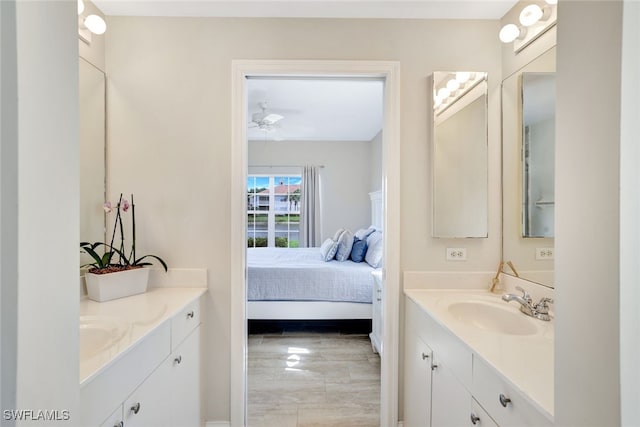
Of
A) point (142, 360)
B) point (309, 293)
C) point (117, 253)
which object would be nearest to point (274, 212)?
point (309, 293)

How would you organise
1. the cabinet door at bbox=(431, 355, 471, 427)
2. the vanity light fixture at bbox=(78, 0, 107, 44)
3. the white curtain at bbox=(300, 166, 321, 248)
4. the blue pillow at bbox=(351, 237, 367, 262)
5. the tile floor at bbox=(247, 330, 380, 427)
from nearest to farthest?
the cabinet door at bbox=(431, 355, 471, 427)
the vanity light fixture at bbox=(78, 0, 107, 44)
the tile floor at bbox=(247, 330, 380, 427)
the blue pillow at bbox=(351, 237, 367, 262)
the white curtain at bbox=(300, 166, 321, 248)

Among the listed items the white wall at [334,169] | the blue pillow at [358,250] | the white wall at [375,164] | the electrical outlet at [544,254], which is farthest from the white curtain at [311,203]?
the electrical outlet at [544,254]

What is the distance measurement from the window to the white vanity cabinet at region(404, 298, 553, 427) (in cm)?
462

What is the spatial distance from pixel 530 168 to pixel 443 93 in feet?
2.11

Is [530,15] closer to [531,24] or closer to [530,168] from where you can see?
[531,24]

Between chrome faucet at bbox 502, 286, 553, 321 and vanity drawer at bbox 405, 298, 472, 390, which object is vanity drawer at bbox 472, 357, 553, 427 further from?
chrome faucet at bbox 502, 286, 553, 321

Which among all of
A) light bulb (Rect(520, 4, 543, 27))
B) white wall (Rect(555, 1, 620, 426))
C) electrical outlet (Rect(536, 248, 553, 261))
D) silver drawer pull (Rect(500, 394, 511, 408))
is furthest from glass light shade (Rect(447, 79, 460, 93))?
silver drawer pull (Rect(500, 394, 511, 408))

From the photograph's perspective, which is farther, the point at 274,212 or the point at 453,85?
the point at 274,212

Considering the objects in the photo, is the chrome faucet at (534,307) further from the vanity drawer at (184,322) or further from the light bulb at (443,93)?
the vanity drawer at (184,322)

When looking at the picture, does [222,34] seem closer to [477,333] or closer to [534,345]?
[477,333]

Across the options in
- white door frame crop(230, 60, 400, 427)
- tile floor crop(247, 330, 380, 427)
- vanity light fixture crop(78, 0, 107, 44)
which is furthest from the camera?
tile floor crop(247, 330, 380, 427)

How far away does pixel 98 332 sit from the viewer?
52.1 inches

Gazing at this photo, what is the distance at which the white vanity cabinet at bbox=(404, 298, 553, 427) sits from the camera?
37.5 inches

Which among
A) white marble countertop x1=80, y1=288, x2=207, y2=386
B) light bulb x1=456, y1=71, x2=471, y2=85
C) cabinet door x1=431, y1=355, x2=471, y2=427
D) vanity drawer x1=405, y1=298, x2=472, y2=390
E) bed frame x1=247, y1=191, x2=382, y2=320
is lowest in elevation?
bed frame x1=247, y1=191, x2=382, y2=320
